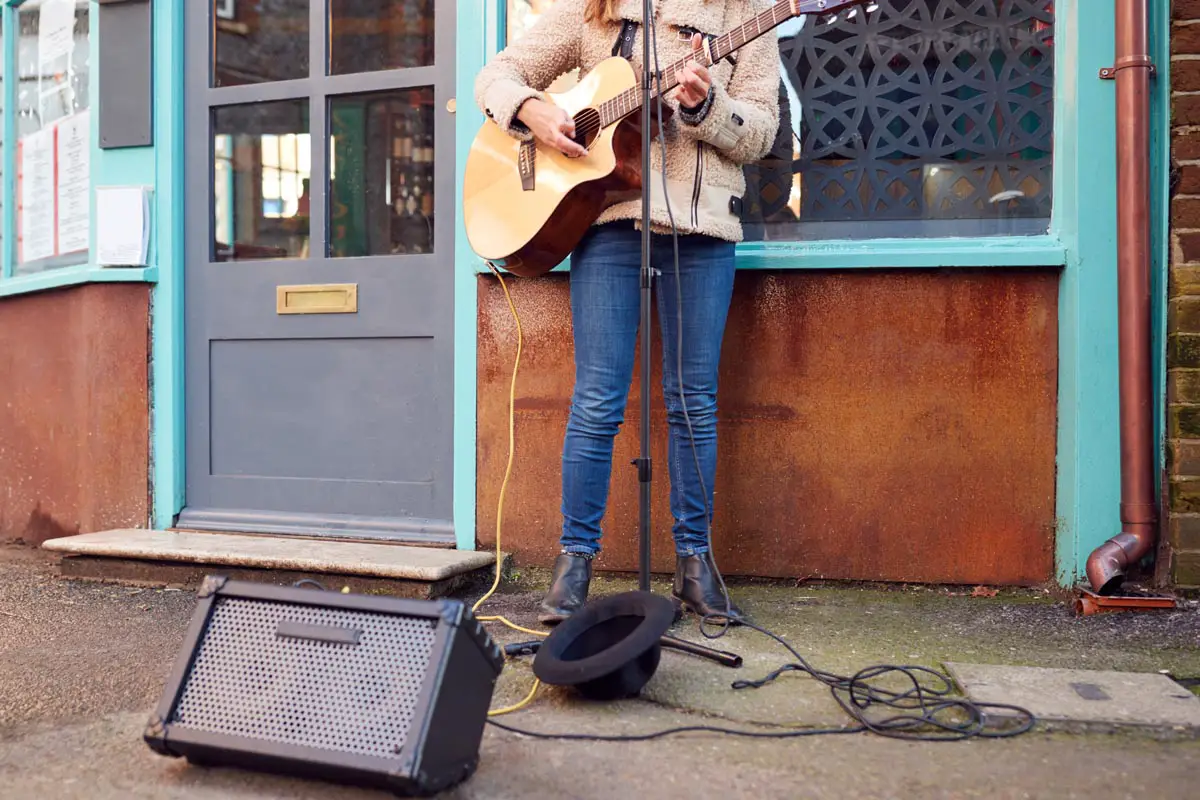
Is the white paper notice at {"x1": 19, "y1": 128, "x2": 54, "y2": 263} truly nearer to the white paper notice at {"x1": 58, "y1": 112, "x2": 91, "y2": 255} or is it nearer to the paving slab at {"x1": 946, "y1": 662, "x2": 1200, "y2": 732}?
the white paper notice at {"x1": 58, "y1": 112, "x2": 91, "y2": 255}

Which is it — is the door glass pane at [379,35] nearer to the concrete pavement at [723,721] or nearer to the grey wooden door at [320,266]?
the grey wooden door at [320,266]

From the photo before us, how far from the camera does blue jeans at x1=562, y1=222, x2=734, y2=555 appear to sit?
8.86 feet

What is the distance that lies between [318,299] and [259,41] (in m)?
1.00

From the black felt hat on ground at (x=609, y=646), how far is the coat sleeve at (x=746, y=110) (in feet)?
3.84

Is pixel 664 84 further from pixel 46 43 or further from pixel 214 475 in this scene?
pixel 46 43

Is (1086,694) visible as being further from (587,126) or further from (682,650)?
(587,126)

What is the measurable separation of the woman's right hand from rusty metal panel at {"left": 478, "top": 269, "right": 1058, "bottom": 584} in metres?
Result: 0.72

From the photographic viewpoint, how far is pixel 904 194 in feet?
10.3

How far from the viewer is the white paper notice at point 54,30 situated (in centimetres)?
423

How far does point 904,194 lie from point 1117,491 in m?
1.08

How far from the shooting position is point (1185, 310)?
9.20 feet

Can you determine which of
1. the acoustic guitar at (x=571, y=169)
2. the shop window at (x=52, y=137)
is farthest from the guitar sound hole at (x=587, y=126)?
the shop window at (x=52, y=137)

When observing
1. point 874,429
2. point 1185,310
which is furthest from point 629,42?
point 1185,310

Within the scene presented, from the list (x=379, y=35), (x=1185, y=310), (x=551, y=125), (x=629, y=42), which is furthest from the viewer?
(x=379, y=35)
